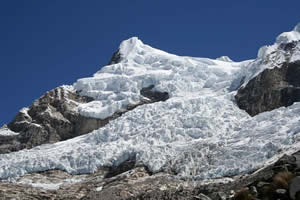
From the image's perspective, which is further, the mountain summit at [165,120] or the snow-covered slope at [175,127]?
the mountain summit at [165,120]

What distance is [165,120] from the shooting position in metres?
92.4

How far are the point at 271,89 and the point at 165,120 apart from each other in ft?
74.8

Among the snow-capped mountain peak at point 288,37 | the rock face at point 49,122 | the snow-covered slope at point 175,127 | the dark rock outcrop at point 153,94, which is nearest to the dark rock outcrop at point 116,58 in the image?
the snow-covered slope at point 175,127

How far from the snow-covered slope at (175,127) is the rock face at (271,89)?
9.62 feet

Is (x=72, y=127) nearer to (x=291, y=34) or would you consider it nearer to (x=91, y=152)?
(x=91, y=152)

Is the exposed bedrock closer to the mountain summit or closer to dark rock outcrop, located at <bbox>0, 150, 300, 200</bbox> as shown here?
the mountain summit

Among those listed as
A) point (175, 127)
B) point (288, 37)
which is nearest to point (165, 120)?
point (175, 127)

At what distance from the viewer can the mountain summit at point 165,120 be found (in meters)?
71.6

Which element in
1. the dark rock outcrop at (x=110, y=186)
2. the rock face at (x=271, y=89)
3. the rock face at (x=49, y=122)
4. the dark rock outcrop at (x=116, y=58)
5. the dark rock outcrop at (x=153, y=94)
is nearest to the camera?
the dark rock outcrop at (x=110, y=186)

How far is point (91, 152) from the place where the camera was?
8631cm

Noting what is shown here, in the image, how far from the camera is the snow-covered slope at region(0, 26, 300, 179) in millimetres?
70500

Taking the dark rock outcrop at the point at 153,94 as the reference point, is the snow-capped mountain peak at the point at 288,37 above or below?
above

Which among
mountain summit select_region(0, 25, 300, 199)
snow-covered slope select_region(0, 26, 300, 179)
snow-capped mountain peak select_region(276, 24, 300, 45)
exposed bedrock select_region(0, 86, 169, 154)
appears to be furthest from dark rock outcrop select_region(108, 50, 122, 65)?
snow-capped mountain peak select_region(276, 24, 300, 45)

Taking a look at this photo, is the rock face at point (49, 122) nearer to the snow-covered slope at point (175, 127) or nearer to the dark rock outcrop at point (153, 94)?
the snow-covered slope at point (175, 127)
